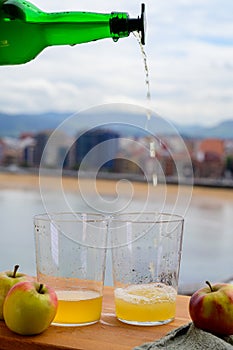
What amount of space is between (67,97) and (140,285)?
1.51 m

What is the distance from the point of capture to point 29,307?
904 millimetres

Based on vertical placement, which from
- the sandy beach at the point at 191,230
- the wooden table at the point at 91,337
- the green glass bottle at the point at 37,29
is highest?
the green glass bottle at the point at 37,29

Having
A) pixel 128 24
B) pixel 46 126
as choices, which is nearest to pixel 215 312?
pixel 128 24

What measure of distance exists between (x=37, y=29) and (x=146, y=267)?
43 centimetres

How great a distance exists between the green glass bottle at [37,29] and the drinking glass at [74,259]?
0.28m

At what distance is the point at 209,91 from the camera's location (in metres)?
2.47

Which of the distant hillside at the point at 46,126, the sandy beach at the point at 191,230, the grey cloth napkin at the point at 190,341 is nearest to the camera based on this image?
the grey cloth napkin at the point at 190,341

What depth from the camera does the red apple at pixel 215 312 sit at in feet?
2.93

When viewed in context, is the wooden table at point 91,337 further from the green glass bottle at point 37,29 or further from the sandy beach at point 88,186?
the green glass bottle at point 37,29

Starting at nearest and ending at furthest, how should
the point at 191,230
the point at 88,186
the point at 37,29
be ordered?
the point at 37,29 → the point at 88,186 → the point at 191,230

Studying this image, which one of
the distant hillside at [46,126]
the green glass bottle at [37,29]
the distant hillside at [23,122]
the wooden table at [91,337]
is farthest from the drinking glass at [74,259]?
the distant hillside at [23,122]

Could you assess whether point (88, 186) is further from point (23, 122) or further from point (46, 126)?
point (23, 122)

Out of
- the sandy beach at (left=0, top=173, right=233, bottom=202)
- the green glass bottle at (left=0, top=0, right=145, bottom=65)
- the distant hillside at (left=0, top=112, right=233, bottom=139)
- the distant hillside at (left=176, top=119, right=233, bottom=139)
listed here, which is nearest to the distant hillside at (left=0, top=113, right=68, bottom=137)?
the distant hillside at (left=0, top=112, right=233, bottom=139)

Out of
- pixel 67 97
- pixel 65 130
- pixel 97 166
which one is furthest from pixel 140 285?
pixel 67 97
